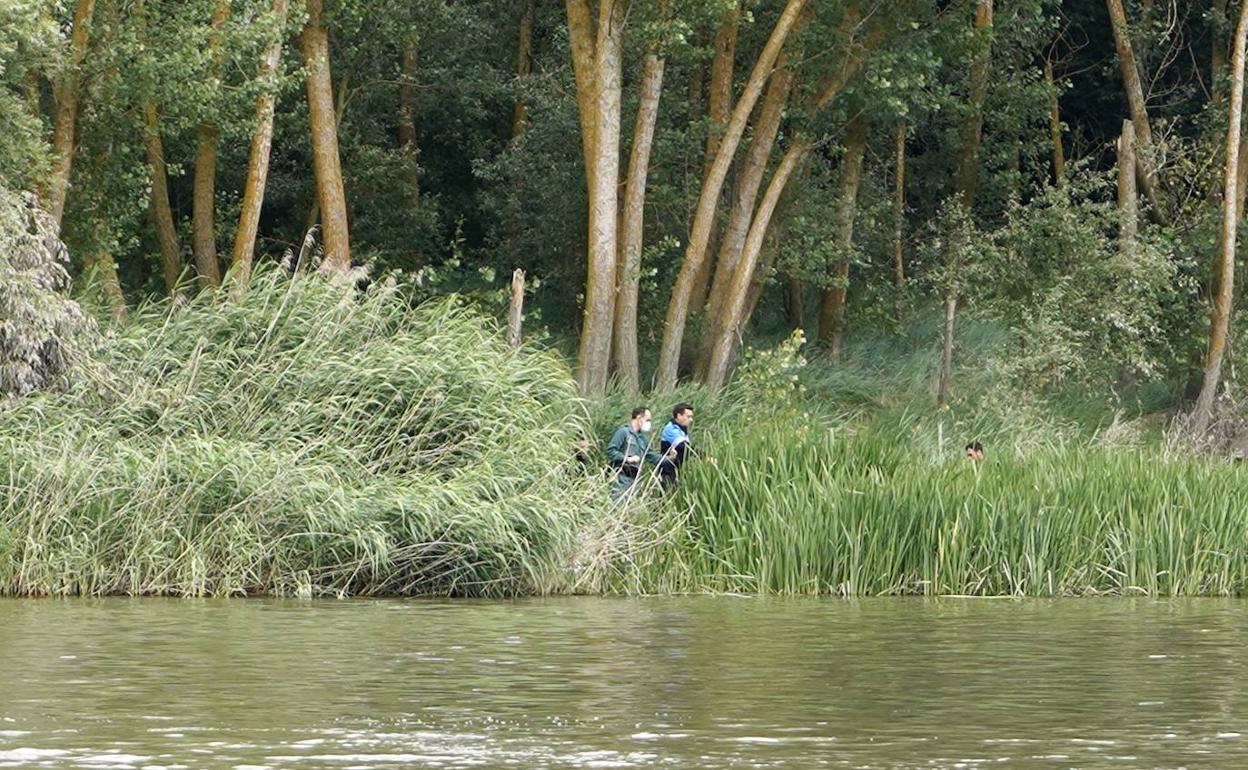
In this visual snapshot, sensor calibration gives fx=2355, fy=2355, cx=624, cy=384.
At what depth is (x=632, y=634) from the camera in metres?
15.3

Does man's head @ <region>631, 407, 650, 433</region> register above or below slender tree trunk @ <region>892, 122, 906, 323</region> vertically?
below

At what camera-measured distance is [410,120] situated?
36.6 metres

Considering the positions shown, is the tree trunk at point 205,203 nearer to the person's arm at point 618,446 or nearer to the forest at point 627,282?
the forest at point 627,282

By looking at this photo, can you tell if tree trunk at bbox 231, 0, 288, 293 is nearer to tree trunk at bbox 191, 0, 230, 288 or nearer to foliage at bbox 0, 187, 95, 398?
tree trunk at bbox 191, 0, 230, 288

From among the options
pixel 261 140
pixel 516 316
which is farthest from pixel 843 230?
pixel 516 316

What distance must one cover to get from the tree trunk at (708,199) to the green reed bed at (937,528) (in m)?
7.64

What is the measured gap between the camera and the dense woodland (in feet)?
82.0

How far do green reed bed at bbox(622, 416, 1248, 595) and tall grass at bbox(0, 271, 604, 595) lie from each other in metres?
1.09

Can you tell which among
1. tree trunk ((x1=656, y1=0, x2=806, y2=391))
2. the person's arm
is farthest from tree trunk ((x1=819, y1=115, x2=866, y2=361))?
the person's arm

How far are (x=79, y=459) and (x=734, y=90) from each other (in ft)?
52.9

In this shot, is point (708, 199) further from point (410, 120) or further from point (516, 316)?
point (410, 120)

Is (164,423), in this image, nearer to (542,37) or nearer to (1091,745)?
(1091,745)

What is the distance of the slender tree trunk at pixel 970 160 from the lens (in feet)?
102

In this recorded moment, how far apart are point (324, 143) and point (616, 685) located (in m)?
16.6
